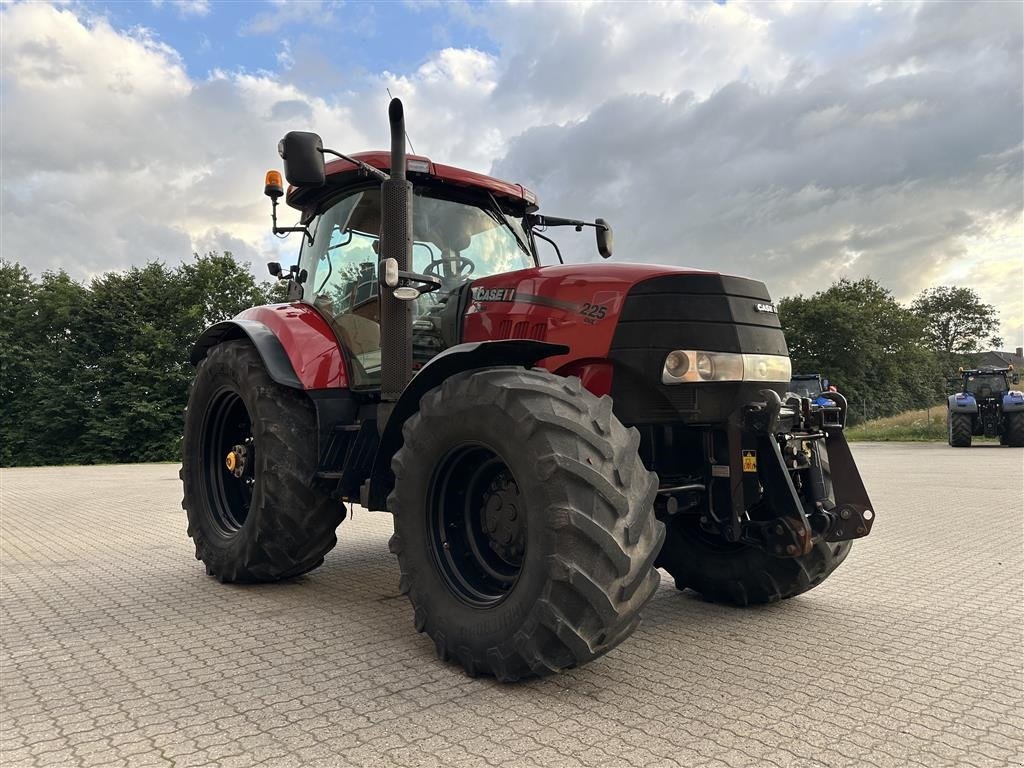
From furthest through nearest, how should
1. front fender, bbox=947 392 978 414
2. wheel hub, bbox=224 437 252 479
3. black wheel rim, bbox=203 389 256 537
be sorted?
front fender, bbox=947 392 978 414 < black wheel rim, bbox=203 389 256 537 < wheel hub, bbox=224 437 252 479

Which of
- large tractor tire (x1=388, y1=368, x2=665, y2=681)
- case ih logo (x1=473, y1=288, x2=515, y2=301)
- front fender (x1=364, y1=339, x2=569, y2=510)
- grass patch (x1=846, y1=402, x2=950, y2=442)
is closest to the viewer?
large tractor tire (x1=388, y1=368, x2=665, y2=681)

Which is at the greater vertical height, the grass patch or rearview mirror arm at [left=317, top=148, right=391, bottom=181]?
rearview mirror arm at [left=317, top=148, right=391, bottom=181]

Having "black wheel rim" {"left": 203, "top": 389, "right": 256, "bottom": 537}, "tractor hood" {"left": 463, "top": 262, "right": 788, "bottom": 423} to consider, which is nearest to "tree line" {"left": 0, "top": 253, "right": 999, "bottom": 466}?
"black wheel rim" {"left": 203, "top": 389, "right": 256, "bottom": 537}

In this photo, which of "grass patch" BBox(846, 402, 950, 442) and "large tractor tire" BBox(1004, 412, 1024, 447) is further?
"grass patch" BBox(846, 402, 950, 442)

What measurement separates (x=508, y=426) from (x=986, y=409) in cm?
2253

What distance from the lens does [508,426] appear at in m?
2.67

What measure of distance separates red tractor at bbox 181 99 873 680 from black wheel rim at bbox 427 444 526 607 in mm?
12

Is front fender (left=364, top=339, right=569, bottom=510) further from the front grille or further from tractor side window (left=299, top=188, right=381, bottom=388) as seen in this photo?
tractor side window (left=299, top=188, right=381, bottom=388)

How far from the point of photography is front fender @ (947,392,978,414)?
1953 centimetres

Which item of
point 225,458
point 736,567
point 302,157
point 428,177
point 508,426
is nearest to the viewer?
point 508,426

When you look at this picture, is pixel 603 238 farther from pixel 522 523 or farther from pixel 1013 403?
pixel 1013 403

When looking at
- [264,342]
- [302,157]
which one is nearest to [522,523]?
[302,157]

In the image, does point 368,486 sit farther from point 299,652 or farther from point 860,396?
point 860,396

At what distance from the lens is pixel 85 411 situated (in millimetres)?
26375
